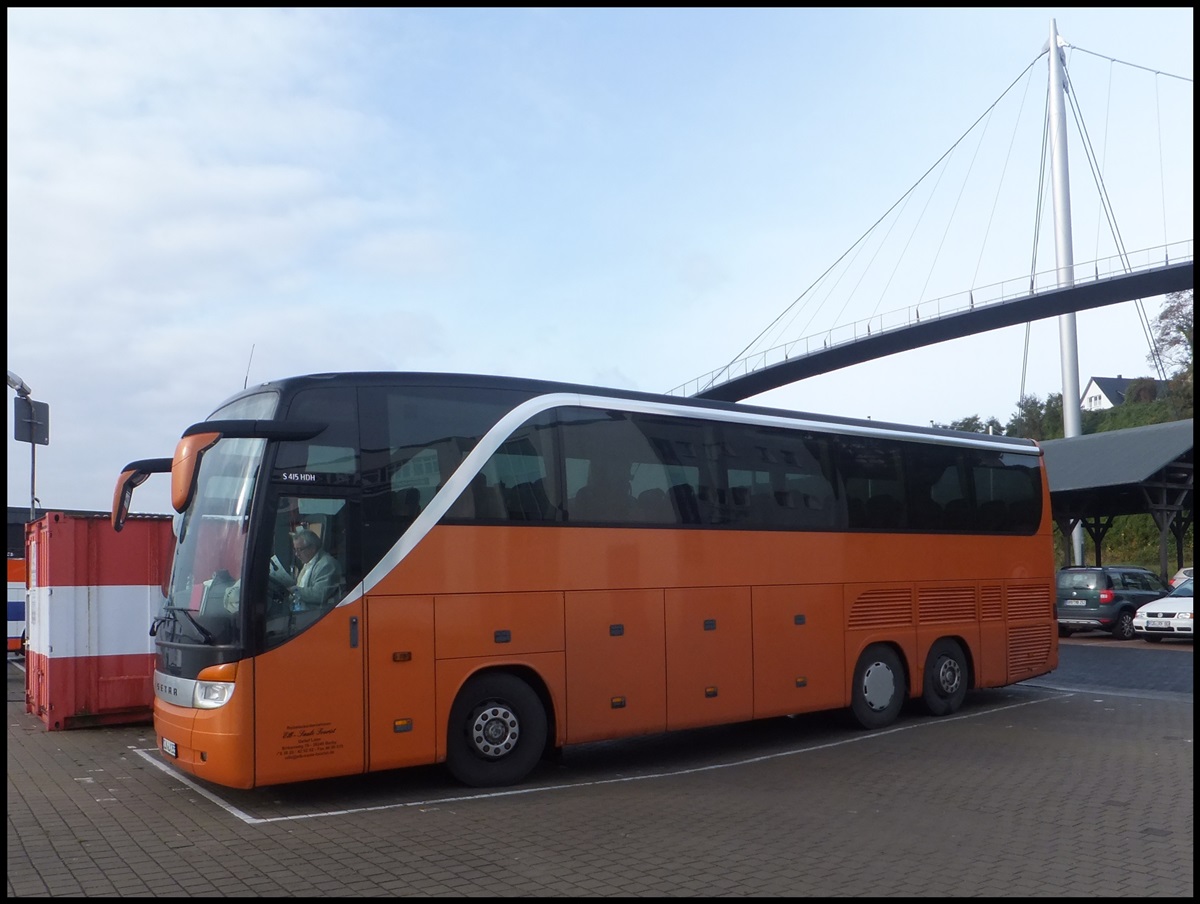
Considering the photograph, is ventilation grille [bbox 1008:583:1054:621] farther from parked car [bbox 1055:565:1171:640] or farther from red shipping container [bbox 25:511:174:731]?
parked car [bbox 1055:565:1171:640]

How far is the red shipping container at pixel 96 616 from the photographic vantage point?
12.6 metres

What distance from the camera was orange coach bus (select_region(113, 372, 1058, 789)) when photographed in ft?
27.8

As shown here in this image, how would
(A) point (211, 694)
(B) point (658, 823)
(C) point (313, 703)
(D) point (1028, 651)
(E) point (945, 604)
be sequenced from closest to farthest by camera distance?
(B) point (658, 823)
(A) point (211, 694)
(C) point (313, 703)
(E) point (945, 604)
(D) point (1028, 651)

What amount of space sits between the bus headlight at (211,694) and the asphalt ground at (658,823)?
0.80 m

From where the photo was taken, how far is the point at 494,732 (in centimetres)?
947

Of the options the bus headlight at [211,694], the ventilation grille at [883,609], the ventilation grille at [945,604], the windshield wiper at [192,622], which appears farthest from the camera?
the ventilation grille at [945,604]

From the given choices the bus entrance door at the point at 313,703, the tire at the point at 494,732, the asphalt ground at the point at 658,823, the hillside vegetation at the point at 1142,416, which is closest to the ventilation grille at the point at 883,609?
the asphalt ground at the point at 658,823

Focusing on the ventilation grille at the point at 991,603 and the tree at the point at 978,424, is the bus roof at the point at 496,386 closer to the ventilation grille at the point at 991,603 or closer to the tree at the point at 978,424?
the ventilation grille at the point at 991,603

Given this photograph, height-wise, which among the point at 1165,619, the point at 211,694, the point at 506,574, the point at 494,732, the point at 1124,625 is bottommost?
the point at 1124,625

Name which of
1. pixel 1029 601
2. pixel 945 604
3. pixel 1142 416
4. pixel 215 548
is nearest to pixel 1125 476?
pixel 1029 601

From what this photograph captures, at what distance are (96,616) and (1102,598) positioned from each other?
23.3m

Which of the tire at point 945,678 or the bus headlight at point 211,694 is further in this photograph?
the tire at point 945,678

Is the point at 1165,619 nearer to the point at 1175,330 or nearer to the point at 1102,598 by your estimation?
the point at 1102,598

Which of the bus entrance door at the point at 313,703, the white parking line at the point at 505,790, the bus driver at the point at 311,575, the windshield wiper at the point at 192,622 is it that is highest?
the bus driver at the point at 311,575
